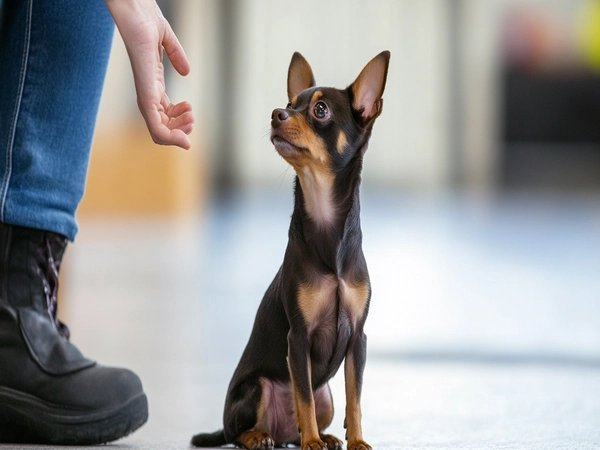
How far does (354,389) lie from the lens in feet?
4.42

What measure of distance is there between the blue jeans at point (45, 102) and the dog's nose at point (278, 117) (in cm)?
50

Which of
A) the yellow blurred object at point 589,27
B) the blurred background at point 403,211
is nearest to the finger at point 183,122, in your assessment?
the blurred background at point 403,211

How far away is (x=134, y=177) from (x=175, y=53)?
26.8ft

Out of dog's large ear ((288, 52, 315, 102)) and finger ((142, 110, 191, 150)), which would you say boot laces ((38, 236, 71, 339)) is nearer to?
finger ((142, 110, 191, 150))

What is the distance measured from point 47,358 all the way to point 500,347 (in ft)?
5.62

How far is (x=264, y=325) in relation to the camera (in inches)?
57.0

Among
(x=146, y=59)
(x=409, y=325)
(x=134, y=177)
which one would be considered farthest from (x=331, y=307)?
(x=134, y=177)

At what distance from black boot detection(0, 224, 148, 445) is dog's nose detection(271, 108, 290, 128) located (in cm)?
55

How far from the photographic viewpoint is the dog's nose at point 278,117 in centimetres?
133

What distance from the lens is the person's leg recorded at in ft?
5.01

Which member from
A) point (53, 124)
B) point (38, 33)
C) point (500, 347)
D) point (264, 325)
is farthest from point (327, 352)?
point (500, 347)

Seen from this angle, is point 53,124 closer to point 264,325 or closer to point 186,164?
point 264,325

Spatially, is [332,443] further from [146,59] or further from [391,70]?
[391,70]

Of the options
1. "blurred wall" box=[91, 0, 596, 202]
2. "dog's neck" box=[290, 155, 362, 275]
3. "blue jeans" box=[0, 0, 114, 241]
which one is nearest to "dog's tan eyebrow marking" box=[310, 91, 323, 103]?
"dog's neck" box=[290, 155, 362, 275]
